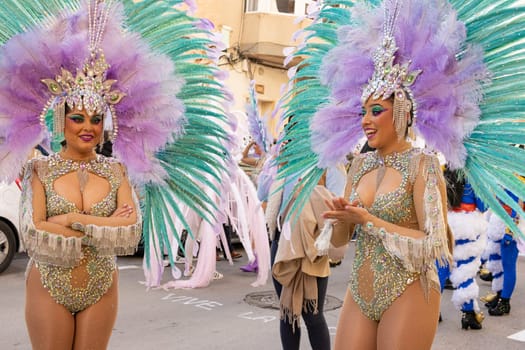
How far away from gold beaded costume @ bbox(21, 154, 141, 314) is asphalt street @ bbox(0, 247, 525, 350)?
89.8 inches

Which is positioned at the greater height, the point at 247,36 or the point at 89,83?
the point at 247,36

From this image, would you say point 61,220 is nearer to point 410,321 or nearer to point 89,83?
point 89,83

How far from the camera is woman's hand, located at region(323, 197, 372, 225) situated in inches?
100

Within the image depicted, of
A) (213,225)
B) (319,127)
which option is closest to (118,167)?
(213,225)

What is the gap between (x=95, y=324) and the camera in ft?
9.05

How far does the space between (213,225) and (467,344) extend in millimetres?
3083

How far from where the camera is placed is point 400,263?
2.64 metres

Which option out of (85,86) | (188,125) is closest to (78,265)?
(85,86)

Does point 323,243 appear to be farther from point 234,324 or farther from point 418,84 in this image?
point 234,324

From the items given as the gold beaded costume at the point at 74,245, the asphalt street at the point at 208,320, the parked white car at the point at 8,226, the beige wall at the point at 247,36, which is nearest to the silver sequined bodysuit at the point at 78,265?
the gold beaded costume at the point at 74,245

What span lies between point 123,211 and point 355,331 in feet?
3.99

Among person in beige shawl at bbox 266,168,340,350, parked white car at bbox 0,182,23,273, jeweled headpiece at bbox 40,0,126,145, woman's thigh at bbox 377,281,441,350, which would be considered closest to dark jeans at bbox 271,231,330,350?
person in beige shawl at bbox 266,168,340,350

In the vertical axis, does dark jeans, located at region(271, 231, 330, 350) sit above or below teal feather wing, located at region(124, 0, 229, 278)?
below

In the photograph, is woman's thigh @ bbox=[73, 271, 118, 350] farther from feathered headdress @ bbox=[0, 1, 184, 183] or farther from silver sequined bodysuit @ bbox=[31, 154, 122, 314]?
feathered headdress @ bbox=[0, 1, 184, 183]
